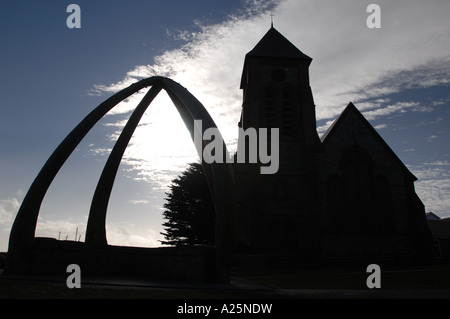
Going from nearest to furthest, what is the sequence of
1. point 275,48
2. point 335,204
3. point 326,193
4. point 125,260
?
1. point 125,260
2. point 326,193
3. point 335,204
4. point 275,48

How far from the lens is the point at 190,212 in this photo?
104 ft

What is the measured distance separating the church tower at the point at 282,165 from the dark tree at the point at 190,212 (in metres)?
6.13

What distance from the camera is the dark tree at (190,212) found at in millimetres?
30719

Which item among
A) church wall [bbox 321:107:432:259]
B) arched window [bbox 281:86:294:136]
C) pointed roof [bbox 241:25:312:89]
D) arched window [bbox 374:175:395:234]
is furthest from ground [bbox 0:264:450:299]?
pointed roof [bbox 241:25:312:89]

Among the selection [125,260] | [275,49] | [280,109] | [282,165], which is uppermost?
[275,49]

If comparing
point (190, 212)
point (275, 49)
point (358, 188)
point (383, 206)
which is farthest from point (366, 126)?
point (190, 212)

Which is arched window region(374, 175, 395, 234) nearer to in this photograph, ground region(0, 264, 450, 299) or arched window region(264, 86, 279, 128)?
arched window region(264, 86, 279, 128)

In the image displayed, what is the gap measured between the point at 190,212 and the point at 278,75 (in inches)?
627

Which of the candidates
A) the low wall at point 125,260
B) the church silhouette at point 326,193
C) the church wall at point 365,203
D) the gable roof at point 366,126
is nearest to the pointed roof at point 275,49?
the church silhouette at point 326,193

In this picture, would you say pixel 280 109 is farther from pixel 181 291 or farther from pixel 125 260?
pixel 181 291

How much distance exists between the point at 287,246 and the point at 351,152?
9918 millimetres

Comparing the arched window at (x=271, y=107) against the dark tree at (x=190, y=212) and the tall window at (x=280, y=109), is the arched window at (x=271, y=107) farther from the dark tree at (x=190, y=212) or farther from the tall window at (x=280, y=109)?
the dark tree at (x=190, y=212)

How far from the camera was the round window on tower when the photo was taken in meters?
31.7
